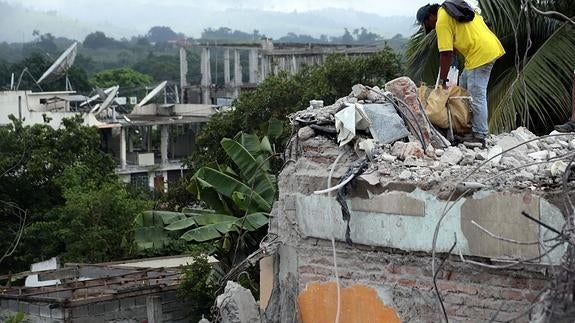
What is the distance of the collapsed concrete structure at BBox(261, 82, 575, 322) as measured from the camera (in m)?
4.73

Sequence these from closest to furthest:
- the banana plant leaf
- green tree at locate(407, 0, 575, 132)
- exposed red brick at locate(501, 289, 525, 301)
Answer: exposed red brick at locate(501, 289, 525, 301), green tree at locate(407, 0, 575, 132), the banana plant leaf

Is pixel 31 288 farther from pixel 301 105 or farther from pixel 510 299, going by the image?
pixel 510 299

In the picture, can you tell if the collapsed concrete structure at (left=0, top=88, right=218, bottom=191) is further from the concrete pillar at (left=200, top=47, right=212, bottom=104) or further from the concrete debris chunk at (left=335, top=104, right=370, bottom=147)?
the concrete debris chunk at (left=335, top=104, right=370, bottom=147)

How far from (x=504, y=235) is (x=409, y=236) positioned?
642 millimetres

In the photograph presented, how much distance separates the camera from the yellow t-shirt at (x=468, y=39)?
705 cm

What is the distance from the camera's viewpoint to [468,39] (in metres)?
7.11

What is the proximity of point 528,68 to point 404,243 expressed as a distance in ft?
21.1

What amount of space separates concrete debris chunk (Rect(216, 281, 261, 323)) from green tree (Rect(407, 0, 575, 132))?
16.7 ft

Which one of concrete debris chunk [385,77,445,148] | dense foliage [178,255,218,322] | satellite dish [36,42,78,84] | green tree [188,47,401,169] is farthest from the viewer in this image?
satellite dish [36,42,78,84]

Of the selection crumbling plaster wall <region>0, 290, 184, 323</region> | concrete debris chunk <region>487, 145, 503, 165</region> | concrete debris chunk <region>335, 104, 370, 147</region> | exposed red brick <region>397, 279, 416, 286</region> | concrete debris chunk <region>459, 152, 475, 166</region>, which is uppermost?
concrete debris chunk <region>335, 104, 370, 147</region>

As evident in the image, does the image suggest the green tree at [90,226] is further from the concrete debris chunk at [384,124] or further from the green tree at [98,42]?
the green tree at [98,42]

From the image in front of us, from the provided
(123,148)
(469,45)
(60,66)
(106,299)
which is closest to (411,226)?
(469,45)

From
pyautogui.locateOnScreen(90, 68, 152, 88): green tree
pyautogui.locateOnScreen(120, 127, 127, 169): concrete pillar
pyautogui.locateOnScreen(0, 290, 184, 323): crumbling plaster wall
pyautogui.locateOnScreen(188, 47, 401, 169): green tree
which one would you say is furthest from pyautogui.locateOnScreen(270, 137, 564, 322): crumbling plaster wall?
pyautogui.locateOnScreen(90, 68, 152, 88): green tree

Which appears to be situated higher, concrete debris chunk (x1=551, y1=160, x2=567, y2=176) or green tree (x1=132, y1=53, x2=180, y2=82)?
concrete debris chunk (x1=551, y1=160, x2=567, y2=176)
